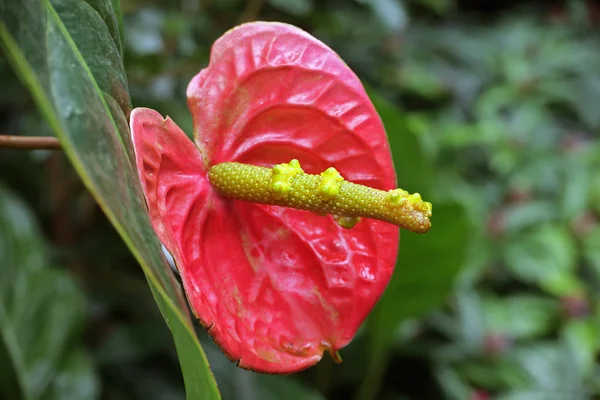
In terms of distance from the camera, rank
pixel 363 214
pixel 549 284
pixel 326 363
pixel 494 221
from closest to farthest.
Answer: pixel 363 214 < pixel 326 363 < pixel 549 284 < pixel 494 221

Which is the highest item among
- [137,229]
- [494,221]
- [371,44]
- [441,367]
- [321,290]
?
[137,229]

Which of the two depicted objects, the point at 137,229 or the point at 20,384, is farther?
the point at 20,384

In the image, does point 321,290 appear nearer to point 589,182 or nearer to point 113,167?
point 113,167

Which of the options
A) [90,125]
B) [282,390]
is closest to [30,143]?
[90,125]

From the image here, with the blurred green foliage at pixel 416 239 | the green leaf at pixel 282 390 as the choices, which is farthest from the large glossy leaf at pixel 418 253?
the green leaf at pixel 282 390

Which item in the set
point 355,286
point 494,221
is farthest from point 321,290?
point 494,221

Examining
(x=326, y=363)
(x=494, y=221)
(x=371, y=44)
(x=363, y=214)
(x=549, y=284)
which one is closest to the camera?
(x=363, y=214)
